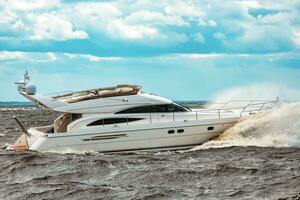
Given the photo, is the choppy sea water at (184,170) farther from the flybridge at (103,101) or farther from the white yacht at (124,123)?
the flybridge at (103,101)

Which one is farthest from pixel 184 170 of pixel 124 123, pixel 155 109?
pixel 155 109

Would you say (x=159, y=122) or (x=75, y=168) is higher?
(x=159, y=122)

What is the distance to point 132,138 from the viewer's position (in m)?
23.1

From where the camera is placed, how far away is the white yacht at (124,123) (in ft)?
75.9

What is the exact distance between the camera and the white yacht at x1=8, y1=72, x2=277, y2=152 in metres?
23.1

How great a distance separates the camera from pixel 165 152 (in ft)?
75.8

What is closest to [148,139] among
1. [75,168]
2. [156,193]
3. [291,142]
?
[75,168]

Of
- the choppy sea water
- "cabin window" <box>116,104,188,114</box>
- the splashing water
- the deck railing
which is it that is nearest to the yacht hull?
the choppy sea water

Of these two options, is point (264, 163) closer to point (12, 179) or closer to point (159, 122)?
point (159, 122)

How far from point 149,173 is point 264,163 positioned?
4127mm

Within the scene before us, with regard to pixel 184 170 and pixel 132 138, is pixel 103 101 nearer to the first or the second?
pixel 132 138

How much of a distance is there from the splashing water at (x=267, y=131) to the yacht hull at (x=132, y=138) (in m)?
0.69

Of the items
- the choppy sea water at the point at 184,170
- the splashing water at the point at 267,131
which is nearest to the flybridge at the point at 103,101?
the choppy sea water at the point at 184,170

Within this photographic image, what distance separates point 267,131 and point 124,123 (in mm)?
6189
